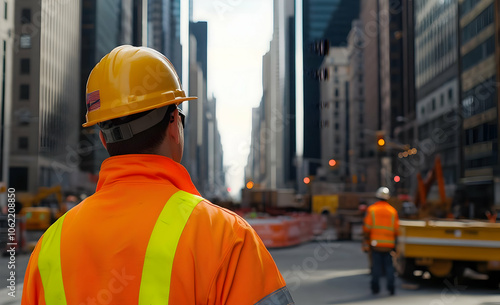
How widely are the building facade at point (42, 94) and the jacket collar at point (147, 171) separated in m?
8.55

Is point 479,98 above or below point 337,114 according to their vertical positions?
below

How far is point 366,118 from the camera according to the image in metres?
114

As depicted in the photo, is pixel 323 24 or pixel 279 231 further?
pixel 323 24

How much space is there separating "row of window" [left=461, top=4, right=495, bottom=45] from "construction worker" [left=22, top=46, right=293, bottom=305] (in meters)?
50.2

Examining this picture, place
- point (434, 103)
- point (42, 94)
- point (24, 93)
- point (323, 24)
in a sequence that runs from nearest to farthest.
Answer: point (24, 93)
point (42, 94)
point (434, 103)
point (323, 24)

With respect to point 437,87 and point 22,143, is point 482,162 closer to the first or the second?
point 437,87

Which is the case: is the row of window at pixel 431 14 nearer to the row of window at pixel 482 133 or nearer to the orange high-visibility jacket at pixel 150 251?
the row of window at pixel 482 133

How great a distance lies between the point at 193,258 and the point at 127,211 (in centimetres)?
27

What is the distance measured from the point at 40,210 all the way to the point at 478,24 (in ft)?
124

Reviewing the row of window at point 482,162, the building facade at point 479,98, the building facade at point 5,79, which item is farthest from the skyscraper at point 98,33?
the row of window at point 482,162

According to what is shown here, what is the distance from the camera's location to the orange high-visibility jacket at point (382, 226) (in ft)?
37.9

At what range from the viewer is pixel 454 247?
12648 mm

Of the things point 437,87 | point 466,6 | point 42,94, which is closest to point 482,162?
point 466,6

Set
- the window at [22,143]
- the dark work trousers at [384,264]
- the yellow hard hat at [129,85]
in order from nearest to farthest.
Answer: the yellow hard hat at [129,85], the dark work trousers at [384,264], the window at [22,143]
